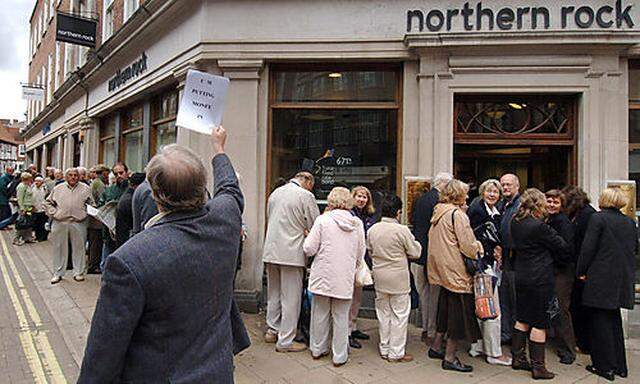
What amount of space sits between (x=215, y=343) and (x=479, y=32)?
610 cm

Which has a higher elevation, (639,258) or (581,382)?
(639,258)

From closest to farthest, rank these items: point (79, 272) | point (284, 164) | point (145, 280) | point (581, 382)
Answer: point (145, 280)
point (581, 382)
point (284, 164)
point (79, 272)

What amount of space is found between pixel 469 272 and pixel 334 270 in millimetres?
1432

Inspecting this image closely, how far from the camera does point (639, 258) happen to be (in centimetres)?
641

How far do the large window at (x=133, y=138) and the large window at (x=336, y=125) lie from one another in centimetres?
468

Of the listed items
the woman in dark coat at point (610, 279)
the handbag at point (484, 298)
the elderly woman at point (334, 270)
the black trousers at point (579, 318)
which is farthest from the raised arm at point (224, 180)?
the black trousers at point (579, 318)

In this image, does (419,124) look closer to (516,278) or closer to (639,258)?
(516,278)

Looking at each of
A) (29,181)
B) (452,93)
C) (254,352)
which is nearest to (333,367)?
(254,352)

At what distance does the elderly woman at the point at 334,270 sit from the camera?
4766 mm

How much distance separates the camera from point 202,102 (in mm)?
2838

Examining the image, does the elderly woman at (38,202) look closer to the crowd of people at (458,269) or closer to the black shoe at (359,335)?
the crowd of people at (458,269)

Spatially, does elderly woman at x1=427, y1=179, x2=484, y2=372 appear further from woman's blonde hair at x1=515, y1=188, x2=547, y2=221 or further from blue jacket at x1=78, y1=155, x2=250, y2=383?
blue jacket at x1=78, y1=155, x2=250, y2=383

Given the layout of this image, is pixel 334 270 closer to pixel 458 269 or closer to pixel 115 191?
pixel 458 269

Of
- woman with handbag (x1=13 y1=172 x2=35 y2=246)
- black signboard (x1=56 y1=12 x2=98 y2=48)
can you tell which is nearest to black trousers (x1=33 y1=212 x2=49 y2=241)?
woman with handbag (x1=13 y1=172 x2=35 y2=246)
